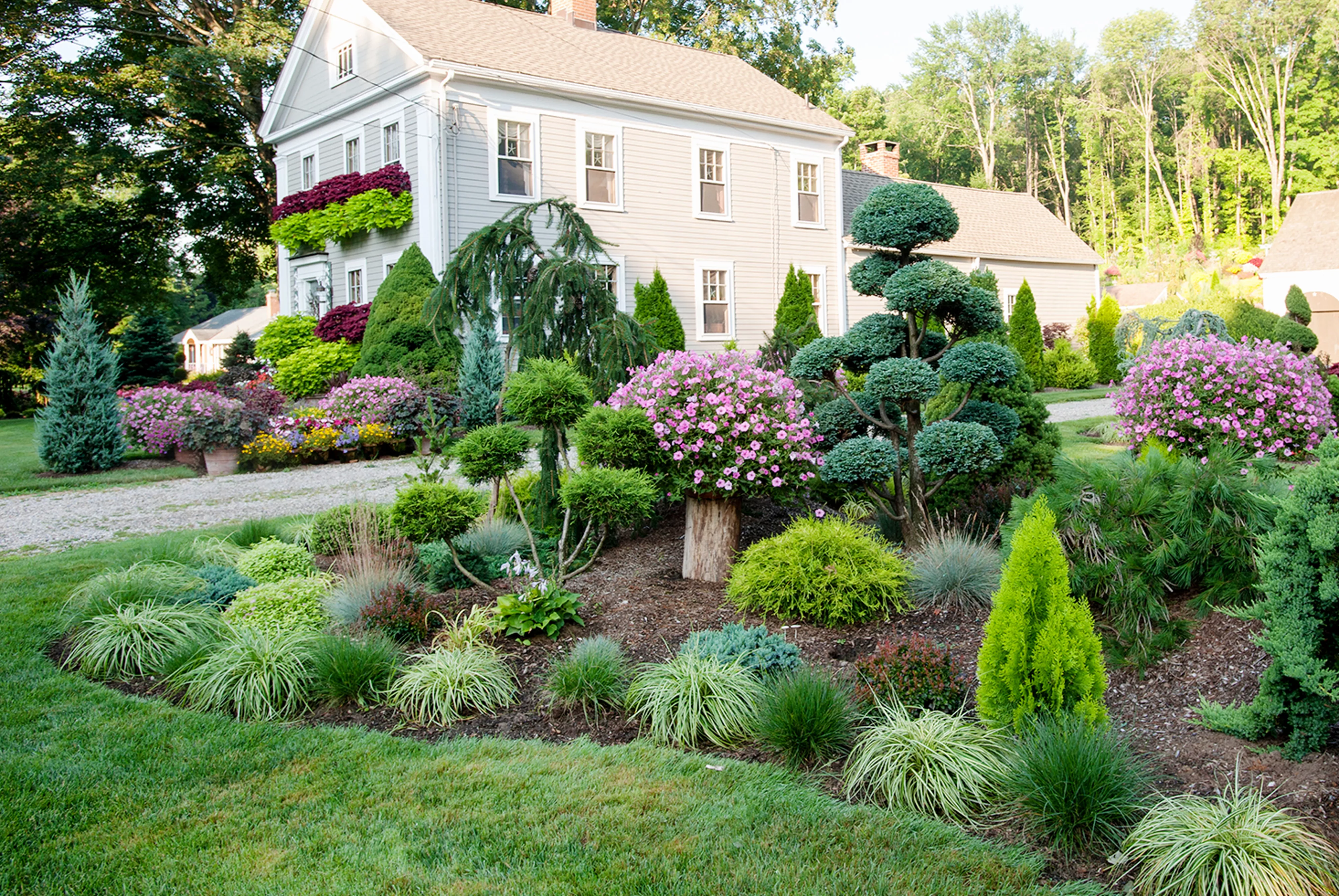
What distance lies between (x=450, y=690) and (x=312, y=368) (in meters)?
13.8

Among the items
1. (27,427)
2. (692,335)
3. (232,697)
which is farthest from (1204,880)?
(27,427)

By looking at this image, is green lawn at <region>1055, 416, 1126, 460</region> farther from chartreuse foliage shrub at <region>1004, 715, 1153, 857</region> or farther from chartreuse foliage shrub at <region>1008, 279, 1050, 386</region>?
chartreuse foliage shrub at <region>1008, 279, 1050, 386</region>

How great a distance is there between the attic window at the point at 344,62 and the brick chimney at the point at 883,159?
52.9ft

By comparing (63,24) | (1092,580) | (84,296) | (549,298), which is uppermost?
(63,24)

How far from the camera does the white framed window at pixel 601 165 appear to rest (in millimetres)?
18594

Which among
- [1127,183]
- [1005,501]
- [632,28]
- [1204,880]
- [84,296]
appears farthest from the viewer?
[1127,183]

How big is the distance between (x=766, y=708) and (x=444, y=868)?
141 centimetres

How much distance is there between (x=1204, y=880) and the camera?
2635 mm

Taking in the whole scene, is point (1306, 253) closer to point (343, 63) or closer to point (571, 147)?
point (571, 147)

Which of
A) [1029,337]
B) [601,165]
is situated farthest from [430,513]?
[1029,337]

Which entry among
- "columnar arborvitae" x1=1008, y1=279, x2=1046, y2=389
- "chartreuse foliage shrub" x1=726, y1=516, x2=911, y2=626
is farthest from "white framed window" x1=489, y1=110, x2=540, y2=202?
"chartreuse foliage shrub" x1=726, y1=516, x2=911, y2=626

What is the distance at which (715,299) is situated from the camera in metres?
20.7

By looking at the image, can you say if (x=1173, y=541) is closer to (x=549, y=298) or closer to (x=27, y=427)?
(x=549, y=298)

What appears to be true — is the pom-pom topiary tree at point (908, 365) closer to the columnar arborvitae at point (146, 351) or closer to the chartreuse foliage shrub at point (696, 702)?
the chartreuse foliage shrub at point (696, 702)
